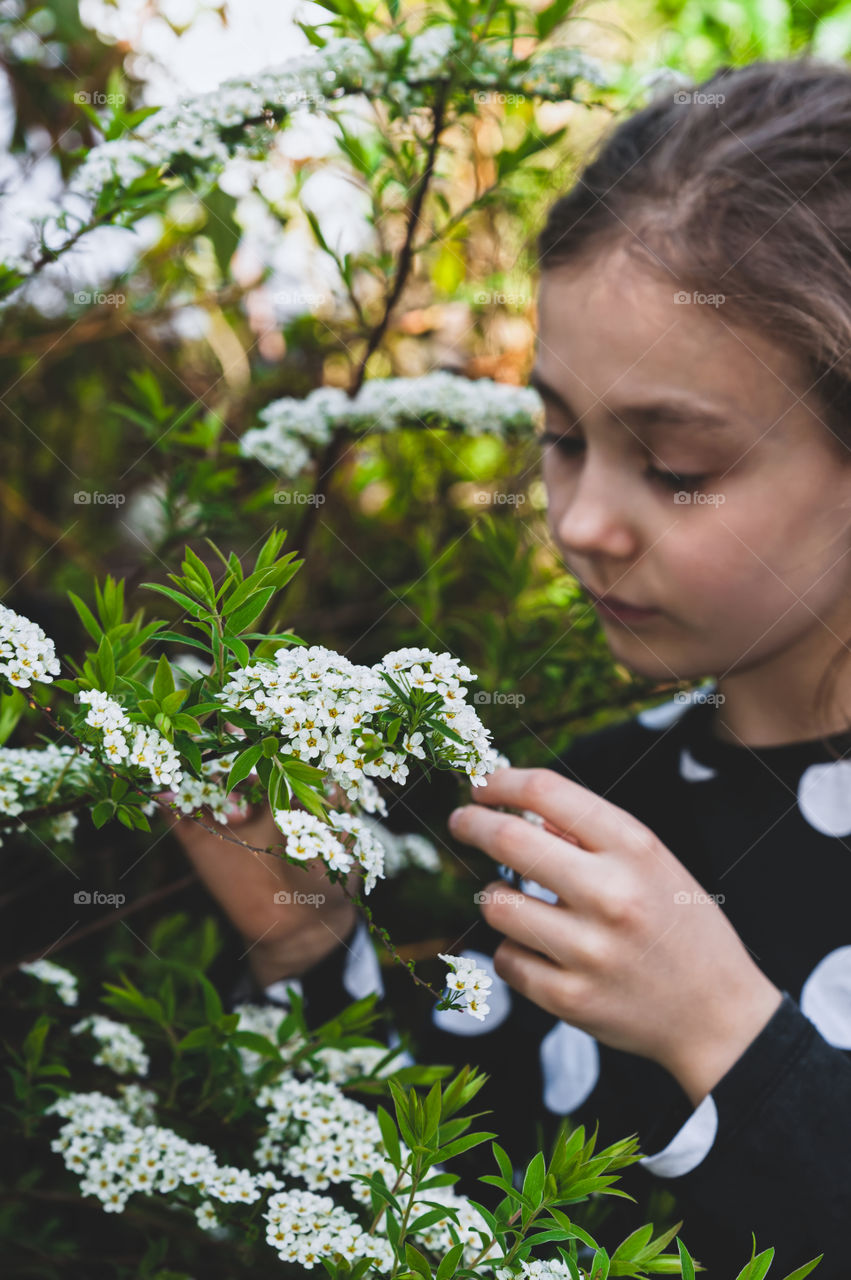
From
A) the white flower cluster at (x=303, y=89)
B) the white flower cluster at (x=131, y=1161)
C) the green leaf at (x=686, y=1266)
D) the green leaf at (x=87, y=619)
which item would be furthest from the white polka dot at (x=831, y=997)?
the white flower cluster at (x=303, y=89)

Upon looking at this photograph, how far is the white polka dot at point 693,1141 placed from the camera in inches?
31.7

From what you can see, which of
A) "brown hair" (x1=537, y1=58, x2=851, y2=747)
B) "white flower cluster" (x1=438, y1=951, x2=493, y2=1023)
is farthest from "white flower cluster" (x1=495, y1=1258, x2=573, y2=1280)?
"brown hair" (x1=537, y1=58, x2=851, y2=747)

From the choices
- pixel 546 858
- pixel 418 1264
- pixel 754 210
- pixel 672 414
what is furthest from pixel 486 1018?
pixel 754 210

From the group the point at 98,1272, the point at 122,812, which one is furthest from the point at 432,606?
the point at 98,1272

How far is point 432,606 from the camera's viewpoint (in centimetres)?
126

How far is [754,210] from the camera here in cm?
102

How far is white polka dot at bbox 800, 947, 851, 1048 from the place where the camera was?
0.97 m

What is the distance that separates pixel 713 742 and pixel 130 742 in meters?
0.92

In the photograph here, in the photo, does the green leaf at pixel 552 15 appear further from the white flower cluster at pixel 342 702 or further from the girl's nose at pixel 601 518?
the white flower cluster at pixel 342 702

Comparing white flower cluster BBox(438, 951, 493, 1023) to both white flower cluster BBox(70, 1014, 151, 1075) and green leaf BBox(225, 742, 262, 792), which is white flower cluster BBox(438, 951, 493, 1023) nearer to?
green leaf BBox(225, 742, 262, 792)

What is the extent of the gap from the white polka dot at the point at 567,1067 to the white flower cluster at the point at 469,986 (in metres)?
0.63

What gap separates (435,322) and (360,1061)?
1.55m

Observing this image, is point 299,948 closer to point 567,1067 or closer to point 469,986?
point 567,1067

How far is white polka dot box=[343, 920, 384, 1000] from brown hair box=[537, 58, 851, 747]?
0.64 m
